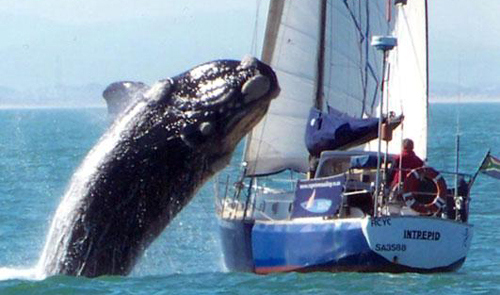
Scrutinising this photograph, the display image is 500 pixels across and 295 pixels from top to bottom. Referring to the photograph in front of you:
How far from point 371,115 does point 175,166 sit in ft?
46.2

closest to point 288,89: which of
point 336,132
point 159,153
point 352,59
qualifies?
point 352,59

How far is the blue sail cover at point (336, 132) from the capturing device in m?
26.0

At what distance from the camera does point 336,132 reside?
26203mm


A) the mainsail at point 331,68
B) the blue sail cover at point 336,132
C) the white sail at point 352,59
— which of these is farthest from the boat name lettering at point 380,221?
the white sail at point 352,59

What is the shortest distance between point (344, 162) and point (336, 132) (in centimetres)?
84

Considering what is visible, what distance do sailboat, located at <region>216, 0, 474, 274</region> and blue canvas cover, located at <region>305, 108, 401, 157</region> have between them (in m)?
0.02

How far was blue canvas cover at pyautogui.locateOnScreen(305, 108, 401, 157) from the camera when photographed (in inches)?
1022

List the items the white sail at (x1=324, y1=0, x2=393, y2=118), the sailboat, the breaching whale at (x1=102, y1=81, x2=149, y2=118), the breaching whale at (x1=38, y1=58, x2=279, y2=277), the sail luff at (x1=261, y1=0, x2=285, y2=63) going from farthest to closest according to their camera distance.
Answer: the sail luff at (x1=261, y1=0, x2=285, y2=63), the white sail at (x1=324, y1=0, x2=393, y2=118), the sailboat, the breaching whale at (x1=102, y1=81, x2=149, y2=118), the breaching whale at (x1=38, y1=58, x2=279, y2=277)

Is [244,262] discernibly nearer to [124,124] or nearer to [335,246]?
[335,246]

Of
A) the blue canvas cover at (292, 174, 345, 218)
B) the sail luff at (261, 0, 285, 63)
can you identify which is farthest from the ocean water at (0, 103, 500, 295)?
the sail luff at (261, 0, 285, 63)

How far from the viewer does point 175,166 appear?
1745 centimetres

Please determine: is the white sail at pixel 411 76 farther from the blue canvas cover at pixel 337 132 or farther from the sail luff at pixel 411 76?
the blue canvas cover at pixel 337 132

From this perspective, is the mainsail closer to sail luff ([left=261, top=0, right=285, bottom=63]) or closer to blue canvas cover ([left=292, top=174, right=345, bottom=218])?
sail luff ([left=261, top=0, right=285, bottom=63])

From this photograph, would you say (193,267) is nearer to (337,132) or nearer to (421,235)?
(337,132)
